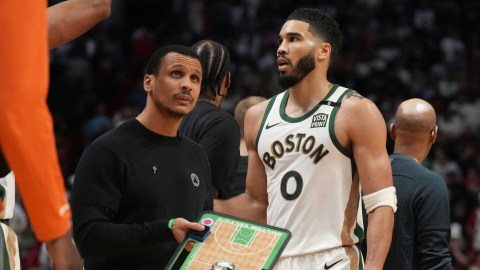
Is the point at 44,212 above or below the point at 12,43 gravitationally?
below

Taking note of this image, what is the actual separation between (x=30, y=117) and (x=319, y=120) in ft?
9.32

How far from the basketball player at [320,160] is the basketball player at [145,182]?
51 centimetres

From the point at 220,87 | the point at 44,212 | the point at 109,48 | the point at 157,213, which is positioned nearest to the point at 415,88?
the point at 109,48

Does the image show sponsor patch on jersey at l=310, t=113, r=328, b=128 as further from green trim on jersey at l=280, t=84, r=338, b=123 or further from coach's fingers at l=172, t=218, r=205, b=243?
coach's fingers at l=172, t=218, r=205, b=243

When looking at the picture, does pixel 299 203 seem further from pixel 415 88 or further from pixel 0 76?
pixel 415 88

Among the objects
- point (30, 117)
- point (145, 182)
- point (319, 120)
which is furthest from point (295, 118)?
point (30, 117)

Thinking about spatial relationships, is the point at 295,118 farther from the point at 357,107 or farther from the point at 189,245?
the point at 189,245

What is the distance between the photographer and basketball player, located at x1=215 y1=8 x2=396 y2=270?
4.68 m

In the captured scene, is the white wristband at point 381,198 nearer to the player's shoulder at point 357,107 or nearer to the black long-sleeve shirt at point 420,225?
the player's shoulder at point 357,107

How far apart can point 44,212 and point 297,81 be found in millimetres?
2889

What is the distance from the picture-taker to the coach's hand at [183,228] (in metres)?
3.60

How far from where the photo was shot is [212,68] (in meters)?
5.60

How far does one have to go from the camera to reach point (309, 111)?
4.95m

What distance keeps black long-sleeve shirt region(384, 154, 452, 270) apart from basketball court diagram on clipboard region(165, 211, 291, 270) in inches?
72.3
